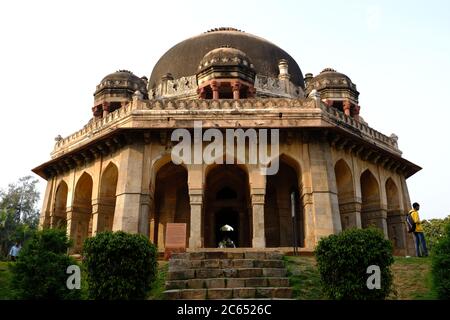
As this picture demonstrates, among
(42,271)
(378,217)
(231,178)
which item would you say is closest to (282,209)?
(231,178)

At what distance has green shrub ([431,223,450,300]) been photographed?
24.5ft

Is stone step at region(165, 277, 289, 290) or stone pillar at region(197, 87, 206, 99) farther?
stone pillar at region(197, 87, 206, 99)

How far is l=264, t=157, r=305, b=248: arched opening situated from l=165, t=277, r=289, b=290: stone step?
314 inches

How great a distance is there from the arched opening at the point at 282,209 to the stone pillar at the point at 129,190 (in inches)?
213

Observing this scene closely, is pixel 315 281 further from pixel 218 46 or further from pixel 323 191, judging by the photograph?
pixel 218 46

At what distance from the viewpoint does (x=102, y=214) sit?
51.0 feet

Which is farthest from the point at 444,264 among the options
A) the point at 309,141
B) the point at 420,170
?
the point at 420,170

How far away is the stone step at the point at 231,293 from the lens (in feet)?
26.9

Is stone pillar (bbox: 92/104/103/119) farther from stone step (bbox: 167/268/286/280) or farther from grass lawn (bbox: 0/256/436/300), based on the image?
stone step (bbox: 167/268/286/280)

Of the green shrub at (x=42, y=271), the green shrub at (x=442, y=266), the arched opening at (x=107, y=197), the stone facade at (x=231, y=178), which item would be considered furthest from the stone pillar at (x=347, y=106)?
the green shrub at (x=42, y=271)

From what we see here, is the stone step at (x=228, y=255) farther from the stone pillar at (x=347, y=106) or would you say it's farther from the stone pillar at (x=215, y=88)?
the stone pillar at (x=347, y=106)

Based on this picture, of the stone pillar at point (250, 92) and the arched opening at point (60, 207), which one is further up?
the stone pillar at point (250, 92)

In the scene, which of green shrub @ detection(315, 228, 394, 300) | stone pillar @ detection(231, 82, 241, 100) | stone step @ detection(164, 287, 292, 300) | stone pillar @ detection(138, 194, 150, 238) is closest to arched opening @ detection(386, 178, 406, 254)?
stone pillar @ detection(231, 82, 241, 100)
